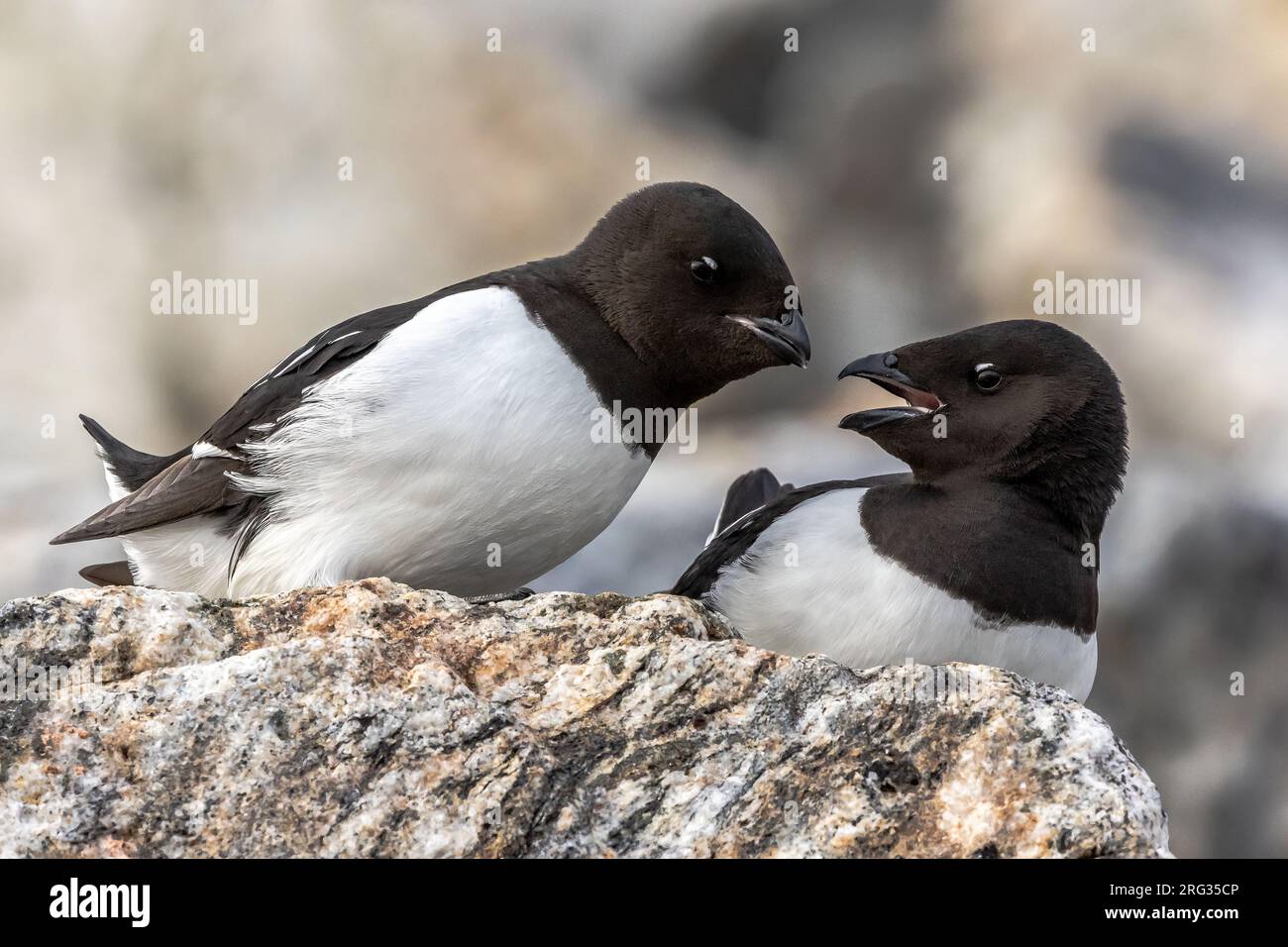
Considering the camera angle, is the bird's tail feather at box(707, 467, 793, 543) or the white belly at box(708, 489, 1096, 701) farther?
the bird's tail feather at box(707, 467, 793, 543)

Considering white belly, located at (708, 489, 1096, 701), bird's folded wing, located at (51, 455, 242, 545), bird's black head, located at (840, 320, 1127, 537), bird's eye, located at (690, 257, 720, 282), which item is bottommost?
white belly, located at (708, 489, 1096, 701)

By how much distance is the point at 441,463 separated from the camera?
5324 millimetres

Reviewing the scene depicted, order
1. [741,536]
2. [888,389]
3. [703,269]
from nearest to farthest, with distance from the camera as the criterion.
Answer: [703,269], [888,389], [741,536]

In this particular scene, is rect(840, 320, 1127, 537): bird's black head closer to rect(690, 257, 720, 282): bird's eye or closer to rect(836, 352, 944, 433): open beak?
rect(836, 352, 944, 433): open beak

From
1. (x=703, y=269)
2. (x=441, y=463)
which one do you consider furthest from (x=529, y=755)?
(x=703, y=269)

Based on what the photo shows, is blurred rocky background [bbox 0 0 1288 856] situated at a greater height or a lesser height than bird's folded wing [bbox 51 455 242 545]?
greater

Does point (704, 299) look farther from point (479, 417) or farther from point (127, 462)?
point (127, 462)

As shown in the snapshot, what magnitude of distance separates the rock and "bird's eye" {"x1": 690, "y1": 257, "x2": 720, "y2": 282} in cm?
187

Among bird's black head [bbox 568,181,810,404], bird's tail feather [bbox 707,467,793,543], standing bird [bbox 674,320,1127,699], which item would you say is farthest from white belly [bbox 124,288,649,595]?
bird's tail feather [bbox 707,467,793,543]

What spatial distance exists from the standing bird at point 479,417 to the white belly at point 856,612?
28.7 inches

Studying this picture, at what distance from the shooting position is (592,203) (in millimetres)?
11375

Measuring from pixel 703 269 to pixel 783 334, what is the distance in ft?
1.32

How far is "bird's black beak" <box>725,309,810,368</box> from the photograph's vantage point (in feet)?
18.4
